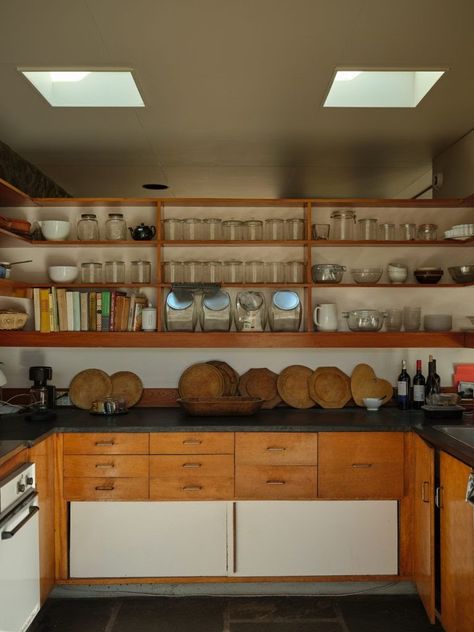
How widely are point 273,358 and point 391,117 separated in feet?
5.57

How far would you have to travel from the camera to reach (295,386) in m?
4.11

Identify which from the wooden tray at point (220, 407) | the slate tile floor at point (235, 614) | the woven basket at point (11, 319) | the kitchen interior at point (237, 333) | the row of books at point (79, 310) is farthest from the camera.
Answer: the row of books at point (79, 310)

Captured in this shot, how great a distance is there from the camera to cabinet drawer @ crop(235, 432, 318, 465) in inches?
135

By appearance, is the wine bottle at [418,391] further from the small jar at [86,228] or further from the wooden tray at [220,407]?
the small jar at [86,228]

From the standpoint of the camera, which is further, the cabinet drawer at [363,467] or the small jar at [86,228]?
the small jar at [86,228]

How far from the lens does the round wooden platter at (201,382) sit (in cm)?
407

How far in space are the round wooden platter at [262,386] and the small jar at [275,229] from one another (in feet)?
2.91

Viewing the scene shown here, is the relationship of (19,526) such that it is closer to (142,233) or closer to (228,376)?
(228,376)

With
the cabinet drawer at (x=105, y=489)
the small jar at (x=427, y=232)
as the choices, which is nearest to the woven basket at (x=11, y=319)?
the cabinet drawer at (x=105, y=489)

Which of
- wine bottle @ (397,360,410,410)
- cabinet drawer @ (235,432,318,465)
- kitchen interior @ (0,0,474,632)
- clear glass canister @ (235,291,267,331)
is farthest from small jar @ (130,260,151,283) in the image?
wine bottle @ (397,360,410,410)

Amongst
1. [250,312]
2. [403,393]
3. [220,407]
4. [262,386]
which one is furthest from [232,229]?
[403,393]

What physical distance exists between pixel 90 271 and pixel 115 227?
1.08ft

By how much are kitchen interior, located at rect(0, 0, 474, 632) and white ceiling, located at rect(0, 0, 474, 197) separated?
0.02 metres

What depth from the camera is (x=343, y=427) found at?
3.44 metres
